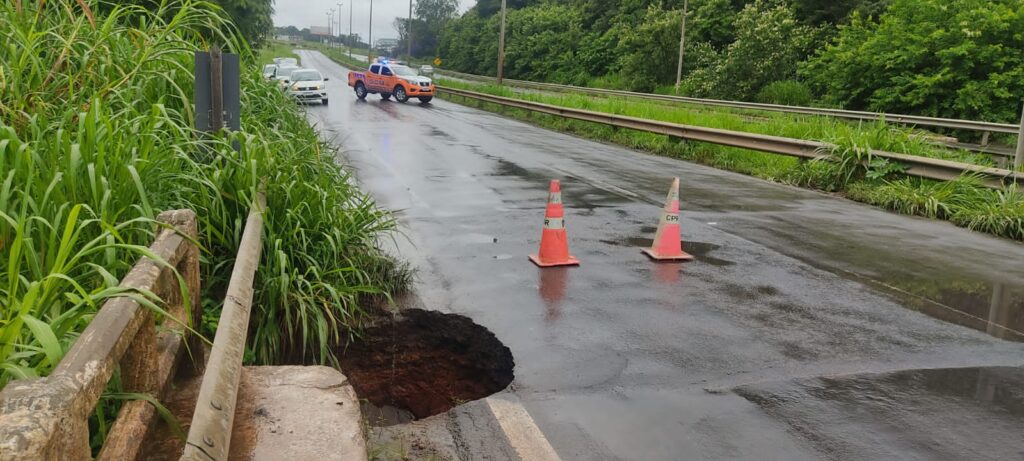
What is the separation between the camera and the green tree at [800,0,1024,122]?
86.7 feet

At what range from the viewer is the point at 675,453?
3877 millimetres

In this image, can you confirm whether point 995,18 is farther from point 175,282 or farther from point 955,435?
point 175,282

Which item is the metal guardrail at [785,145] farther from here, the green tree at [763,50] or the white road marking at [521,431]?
the green tree at [763,50]

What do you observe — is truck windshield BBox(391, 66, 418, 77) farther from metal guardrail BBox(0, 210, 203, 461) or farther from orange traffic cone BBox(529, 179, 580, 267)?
metal guardrail BBox(0, 210, 203, 461)

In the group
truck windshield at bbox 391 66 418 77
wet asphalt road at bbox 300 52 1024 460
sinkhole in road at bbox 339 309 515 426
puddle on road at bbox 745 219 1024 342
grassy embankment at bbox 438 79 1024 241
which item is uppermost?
truck windshield at bbox 391 66 418 77

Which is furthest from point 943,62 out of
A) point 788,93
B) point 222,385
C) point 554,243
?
point 222,385

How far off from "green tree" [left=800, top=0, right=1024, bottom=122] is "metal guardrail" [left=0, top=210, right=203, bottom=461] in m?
28.2

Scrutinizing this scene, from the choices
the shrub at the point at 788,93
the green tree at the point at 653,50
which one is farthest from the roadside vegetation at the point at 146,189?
the green tree at the point at 653,50

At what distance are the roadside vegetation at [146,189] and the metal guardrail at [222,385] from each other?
32 centimetres

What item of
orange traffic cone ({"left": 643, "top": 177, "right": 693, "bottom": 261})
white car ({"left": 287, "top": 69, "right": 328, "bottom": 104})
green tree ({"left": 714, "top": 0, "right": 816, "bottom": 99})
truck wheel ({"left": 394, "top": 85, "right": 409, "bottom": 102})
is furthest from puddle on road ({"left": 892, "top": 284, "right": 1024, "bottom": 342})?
green tree ({"left": 714, "top": 0, "right": 816, "bottom": 99})

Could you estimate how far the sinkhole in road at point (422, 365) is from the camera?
205 inches

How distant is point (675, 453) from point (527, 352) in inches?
63.1

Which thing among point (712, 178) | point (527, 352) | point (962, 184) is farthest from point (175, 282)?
point (712, 178)

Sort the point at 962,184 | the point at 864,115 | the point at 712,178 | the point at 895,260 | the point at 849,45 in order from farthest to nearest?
the point at 849,45, the point at 864,115, the point at 712,178, the point at 962,184, the point at 895,260
